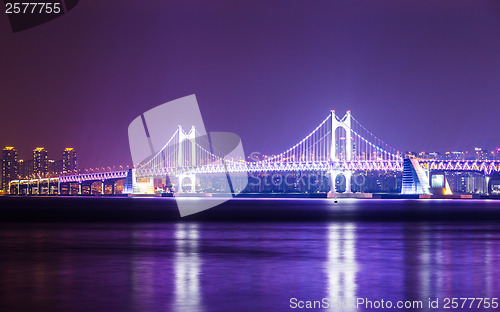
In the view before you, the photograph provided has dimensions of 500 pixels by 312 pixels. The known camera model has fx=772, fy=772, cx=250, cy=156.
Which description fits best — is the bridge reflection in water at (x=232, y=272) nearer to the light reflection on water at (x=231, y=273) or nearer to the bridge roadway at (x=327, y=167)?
the light reflection on water at (x=231, y=273)

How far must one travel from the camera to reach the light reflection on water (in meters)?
10.5

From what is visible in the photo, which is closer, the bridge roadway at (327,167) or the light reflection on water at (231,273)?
the light reflection on water at (231,273)

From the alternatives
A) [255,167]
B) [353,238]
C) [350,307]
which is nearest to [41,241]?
[353,238]

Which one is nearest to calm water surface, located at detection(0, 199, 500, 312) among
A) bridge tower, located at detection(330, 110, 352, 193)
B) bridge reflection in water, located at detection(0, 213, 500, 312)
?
bridge reflection in water, located at detection(0, 213, 500, 312)

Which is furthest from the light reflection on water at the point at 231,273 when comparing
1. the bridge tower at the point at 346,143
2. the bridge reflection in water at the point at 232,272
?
the bridge tower at the point at 346,143

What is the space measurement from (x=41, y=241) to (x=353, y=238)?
10051 millimetres

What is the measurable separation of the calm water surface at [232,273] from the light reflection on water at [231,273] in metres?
0.02

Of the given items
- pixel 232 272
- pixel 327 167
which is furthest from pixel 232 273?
pixel 327 167

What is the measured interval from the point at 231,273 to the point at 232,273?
0.02 metres

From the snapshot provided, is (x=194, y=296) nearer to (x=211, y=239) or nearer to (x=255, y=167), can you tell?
(x=211, y=239)

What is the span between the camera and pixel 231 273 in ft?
45.7

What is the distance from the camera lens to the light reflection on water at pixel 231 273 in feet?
34.5

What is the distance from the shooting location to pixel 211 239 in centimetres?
2503

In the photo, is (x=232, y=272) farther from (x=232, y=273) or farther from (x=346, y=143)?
(x=346, y=143)
